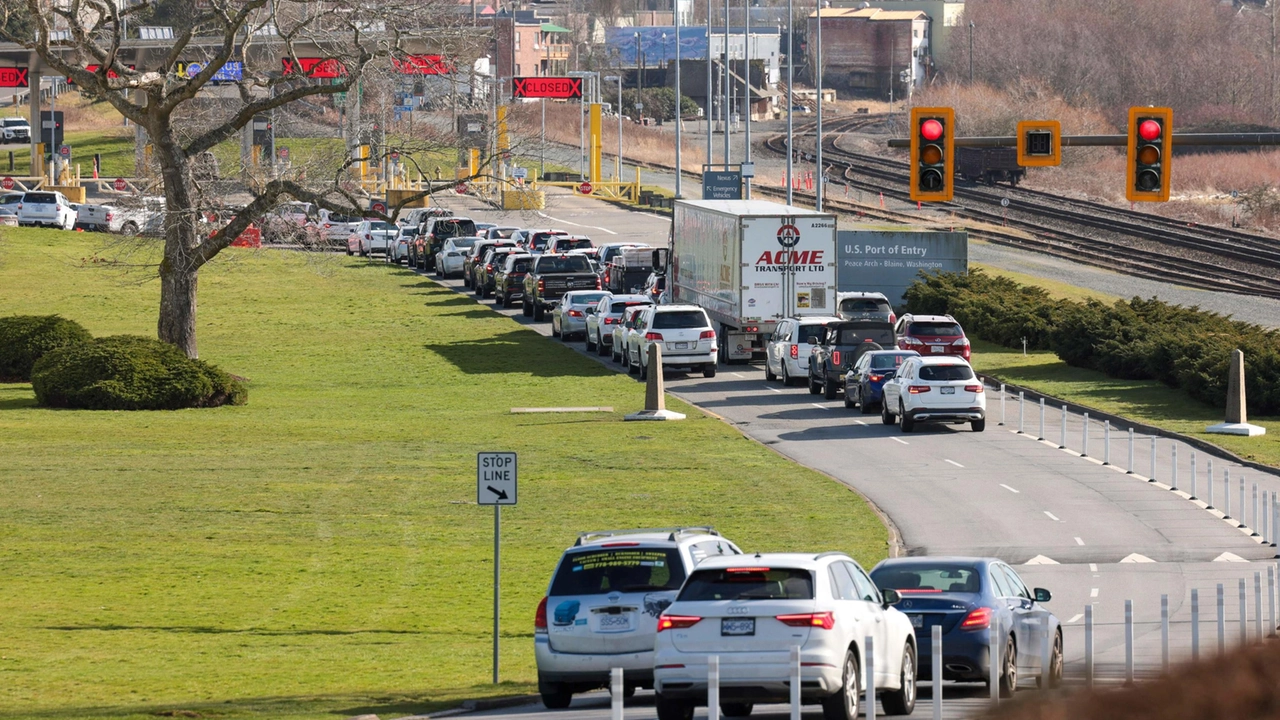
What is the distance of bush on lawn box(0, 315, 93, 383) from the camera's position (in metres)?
41.1

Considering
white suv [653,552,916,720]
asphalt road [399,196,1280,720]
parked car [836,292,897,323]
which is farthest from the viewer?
parked car [836,292,897,323]

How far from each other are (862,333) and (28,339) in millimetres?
19381

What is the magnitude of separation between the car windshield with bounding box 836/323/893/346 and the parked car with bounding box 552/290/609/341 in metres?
11.5

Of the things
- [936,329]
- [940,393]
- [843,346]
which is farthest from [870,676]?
[936,329]

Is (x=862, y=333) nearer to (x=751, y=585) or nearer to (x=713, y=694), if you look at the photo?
(x=751, y=585)

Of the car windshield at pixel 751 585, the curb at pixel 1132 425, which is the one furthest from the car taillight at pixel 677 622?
the curb at pixel 1132 425

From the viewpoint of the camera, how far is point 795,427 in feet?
121

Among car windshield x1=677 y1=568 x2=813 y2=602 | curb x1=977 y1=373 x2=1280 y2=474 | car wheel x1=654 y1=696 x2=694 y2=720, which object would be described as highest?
car windshield x1=677 y1=568 x2=813 y2=602

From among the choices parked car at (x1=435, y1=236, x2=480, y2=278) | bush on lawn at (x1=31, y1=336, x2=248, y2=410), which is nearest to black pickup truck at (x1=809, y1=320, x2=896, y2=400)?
bush on lawn at (x1=31, y1=336, x2=248, y2=410)

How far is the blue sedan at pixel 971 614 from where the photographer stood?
1492cm

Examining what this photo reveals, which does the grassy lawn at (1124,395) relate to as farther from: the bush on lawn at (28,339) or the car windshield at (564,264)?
the bush on lawn at (28,339)

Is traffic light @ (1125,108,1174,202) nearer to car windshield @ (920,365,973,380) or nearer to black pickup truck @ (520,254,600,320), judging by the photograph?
car windshield @ (920,365,973,380)

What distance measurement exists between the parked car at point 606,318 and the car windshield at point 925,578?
31441mm

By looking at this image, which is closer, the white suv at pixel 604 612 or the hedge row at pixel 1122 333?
the white suv at pixel 604 612
